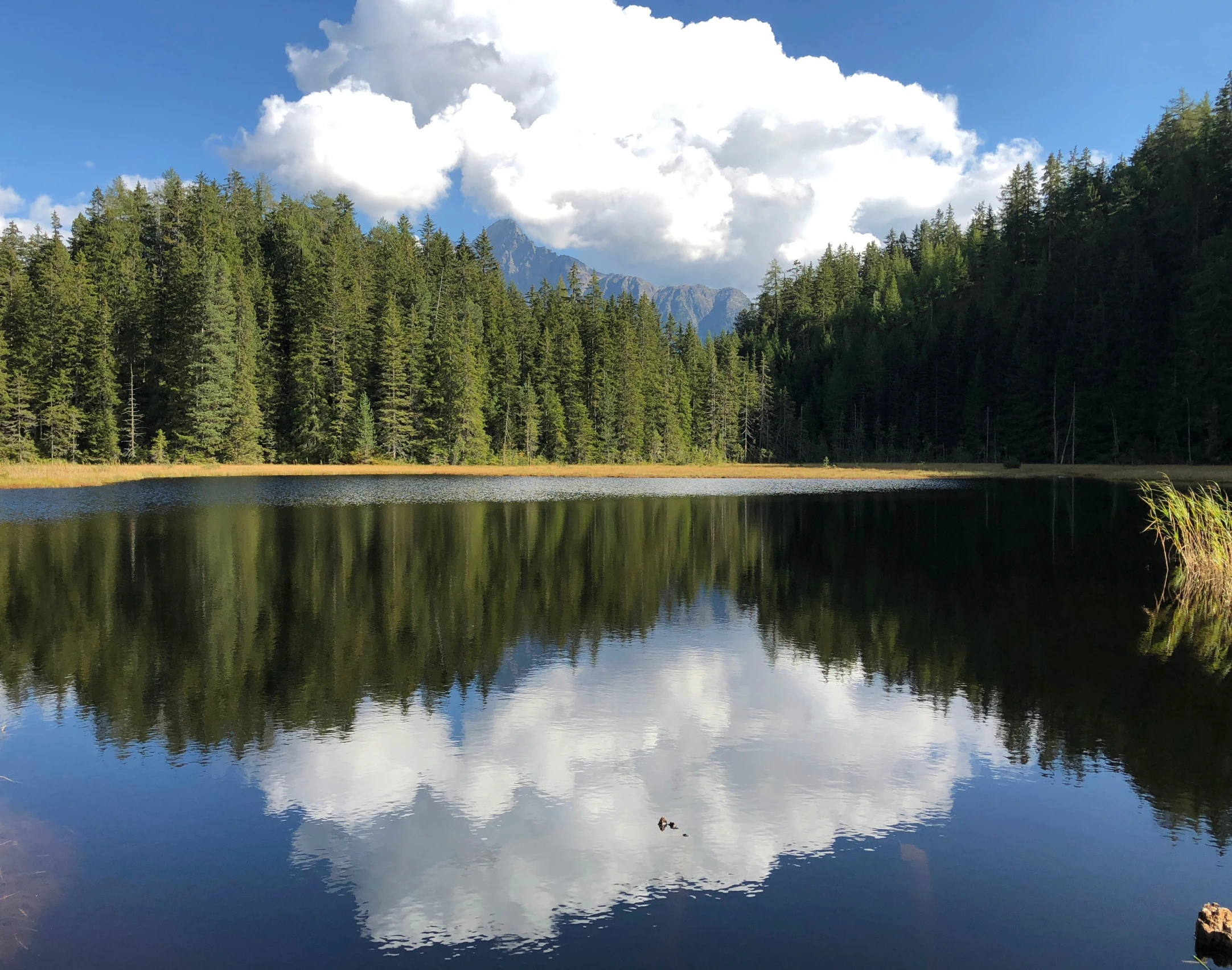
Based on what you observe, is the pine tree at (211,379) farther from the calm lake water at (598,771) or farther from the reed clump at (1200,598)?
the reed clump at (1200,598)

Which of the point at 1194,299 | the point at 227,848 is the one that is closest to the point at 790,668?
the point at 227,848

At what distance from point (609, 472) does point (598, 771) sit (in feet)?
254

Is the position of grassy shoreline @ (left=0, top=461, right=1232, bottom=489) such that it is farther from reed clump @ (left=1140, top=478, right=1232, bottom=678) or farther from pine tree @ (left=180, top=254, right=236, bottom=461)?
reed clump @ (left=1140, top=478, right=1232, bottom=678)

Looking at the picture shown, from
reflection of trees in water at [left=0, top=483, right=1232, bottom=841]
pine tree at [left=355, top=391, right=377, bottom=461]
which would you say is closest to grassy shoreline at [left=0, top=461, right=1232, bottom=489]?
pine tree at [left=355, top=391, right=377, bottom=461]

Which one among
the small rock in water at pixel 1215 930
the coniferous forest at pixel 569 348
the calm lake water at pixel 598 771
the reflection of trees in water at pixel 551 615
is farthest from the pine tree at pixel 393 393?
the small rock in water at pixel 1215 930

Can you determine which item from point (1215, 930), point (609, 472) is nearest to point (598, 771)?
point (1215, 930)

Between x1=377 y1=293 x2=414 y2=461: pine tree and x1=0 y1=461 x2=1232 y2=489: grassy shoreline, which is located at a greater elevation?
x1=377 y1=293 x2=414 y2=461: pine tree

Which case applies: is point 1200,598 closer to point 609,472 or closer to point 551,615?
point 551,615

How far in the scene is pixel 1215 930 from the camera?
591 cm

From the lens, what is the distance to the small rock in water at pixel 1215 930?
5895mm

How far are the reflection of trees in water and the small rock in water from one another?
2570 mm

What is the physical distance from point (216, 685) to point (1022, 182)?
523 feet

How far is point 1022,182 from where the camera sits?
138750 millimetres

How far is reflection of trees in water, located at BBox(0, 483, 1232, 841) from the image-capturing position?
443 inches
